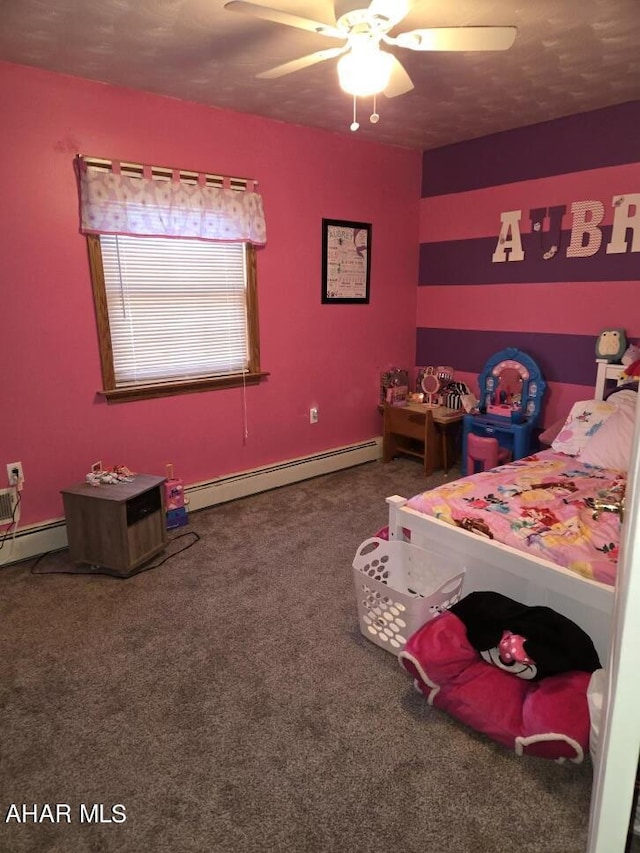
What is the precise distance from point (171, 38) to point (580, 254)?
275 centimetres

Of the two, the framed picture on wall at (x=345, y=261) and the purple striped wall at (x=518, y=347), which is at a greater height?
the framed picture on wall at (x=345, y=261)

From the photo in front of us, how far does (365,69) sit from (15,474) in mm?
2569

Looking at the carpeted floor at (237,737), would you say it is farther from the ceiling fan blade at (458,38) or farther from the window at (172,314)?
the ceiling fan blade at (458,38)

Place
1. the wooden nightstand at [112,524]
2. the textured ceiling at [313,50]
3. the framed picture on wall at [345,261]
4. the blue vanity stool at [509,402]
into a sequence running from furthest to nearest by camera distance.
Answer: the framed picture on wall at [345,261], the blue vanity stool at [509,402], the wooden nightstand at [112,524], the textured ceiling at [313,50]

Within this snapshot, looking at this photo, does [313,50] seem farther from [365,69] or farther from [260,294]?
[260,294]

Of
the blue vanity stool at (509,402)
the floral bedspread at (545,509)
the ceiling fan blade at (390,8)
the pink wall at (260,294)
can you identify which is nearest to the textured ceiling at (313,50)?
the ceiling fan blade at (390,8)

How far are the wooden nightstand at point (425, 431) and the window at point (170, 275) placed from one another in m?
1.31

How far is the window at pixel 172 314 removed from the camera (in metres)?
3.09

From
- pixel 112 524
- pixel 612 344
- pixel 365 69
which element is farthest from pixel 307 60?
pixel 612 344

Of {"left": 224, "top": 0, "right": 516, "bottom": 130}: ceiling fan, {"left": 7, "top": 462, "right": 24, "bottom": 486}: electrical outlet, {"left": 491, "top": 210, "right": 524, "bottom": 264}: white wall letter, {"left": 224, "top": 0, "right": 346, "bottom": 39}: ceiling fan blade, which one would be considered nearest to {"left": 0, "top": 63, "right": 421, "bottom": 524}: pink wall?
{"left": 7, "top": 462, "right": 24, "bottom": 486}: electrical outlet

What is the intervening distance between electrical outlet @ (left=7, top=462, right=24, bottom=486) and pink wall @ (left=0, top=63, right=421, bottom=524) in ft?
0.13

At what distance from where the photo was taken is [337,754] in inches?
67.1

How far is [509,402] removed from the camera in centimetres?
407

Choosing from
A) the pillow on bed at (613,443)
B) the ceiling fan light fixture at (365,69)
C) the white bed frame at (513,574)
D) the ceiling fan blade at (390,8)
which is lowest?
the white bed frame at (513,574)
